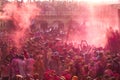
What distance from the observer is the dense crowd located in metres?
12.1

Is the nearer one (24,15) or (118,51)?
(118,51)

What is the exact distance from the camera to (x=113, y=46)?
1580 cm

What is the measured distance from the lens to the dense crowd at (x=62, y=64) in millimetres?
12132

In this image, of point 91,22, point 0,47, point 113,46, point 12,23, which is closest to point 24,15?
point 12,23

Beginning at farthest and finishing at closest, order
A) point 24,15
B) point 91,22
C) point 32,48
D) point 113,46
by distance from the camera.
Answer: point 91,22 < point 24,15 < point 32,48 < point 113,46

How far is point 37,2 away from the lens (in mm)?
33250

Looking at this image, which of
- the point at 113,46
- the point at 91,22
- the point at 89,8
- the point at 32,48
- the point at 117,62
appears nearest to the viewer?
the point at 117,62

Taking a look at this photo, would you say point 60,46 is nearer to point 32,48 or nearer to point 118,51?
point 32,48

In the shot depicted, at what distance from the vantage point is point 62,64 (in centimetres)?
1450

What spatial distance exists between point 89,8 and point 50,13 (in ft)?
10.8

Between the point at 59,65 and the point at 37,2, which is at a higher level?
the point at 37,2

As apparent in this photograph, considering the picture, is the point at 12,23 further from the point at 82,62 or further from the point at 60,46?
the point at 82,62

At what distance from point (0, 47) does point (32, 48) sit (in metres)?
1.62

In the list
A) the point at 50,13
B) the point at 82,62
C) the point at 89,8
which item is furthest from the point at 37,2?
the point at 82,62
